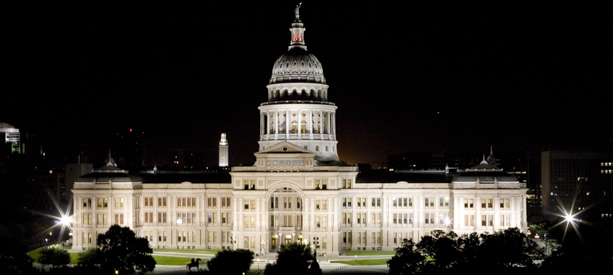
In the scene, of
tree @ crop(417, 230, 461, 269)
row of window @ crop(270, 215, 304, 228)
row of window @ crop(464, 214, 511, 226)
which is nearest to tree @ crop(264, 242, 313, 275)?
tree @ crop(417, 230, 461, 269)

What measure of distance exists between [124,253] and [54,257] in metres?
10.8

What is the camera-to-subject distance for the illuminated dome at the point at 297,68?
186375 millimetres

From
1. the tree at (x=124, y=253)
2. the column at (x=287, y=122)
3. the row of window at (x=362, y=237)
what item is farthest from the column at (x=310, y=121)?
the tree at (x=124, y=253)

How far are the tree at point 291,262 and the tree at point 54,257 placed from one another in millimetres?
30201

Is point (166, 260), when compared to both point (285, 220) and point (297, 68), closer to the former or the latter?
point (285, 220)

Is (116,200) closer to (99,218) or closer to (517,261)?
(99,218)

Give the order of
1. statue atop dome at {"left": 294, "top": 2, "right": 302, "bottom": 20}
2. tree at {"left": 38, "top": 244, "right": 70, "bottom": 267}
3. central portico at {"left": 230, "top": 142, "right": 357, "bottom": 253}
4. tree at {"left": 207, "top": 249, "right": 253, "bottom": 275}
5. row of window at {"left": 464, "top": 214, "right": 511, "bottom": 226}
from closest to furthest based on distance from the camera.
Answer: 1. tree at {"left": 207, "top": 249, "right": 253, "bottom": 275}
2. tree at {"left": 38, "top": 244, "right": 70, "bottom": 267}
3. central portico at {"left": 230, "top": 142, "right": 357, "bottom": 253}
4. row of window at {"left": 464, "top": 214, "right": 511, "bottom": 226}
5. statue atop dome at {"left": 294, "top": 2, "right": 302, "bottom": 20}

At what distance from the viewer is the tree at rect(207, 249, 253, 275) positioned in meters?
130

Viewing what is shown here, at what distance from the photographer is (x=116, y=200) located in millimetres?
170875

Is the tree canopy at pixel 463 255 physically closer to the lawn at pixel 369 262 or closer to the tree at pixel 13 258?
the lawn at pixel 369 262

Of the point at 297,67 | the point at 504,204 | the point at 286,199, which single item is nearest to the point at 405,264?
the point at 504,204

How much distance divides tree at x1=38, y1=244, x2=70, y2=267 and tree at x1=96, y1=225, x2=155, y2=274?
5.12m

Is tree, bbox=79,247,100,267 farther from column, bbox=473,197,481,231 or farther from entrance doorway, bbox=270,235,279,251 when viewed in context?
column, bbox=473,197,481,231

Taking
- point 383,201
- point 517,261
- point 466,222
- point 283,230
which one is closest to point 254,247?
point 283,230
